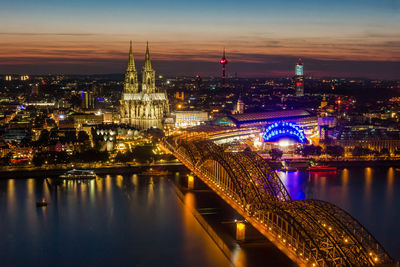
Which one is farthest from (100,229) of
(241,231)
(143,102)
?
(143,102)

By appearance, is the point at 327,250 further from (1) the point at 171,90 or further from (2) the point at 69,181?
(1) the point at 171,90

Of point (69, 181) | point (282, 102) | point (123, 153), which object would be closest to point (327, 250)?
point (69, 181)

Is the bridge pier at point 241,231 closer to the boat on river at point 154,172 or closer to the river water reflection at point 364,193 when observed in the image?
the river water reflection at point 364,193

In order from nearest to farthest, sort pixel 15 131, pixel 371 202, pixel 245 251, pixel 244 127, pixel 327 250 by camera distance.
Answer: pixel 327 250 → pixel 245 251 → pixel 371 202 → pixel 15 131 → pixel 244 127

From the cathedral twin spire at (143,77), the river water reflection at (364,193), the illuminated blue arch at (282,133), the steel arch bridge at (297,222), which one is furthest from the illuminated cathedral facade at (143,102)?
the steel arch bridge at (297,222)

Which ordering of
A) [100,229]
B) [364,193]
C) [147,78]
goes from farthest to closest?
1. [147,78]
2. [364,193]
3. [100,229]

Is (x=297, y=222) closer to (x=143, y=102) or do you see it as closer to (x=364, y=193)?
(x=364, y=193)
